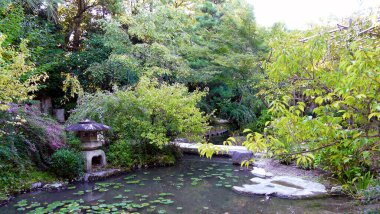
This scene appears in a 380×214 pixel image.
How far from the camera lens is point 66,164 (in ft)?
21.2

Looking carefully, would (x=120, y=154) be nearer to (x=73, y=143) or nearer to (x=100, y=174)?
(x=100, y=174)

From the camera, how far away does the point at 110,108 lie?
8.11m

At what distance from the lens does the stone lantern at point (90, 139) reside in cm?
698

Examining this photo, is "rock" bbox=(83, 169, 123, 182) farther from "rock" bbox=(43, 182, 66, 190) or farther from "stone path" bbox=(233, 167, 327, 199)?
"stone path" bbox=(233, 167, 327, 199)

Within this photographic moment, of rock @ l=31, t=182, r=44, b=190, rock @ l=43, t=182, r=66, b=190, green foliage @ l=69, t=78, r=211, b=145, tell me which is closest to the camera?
rock @ l=31, t=182, r=44, b=190

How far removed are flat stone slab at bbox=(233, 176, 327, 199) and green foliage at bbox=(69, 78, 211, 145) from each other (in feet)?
7.95

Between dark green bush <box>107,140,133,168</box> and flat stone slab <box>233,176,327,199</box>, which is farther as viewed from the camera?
dark green bush <box>107,140,133,168</box>

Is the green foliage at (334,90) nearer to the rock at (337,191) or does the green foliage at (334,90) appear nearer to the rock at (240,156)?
the rock at (337,191)

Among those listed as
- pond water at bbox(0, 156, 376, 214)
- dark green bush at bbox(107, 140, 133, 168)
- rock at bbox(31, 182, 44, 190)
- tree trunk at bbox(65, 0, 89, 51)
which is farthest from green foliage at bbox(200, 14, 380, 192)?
tree trunk at bbox(65, 0, 89, 51)

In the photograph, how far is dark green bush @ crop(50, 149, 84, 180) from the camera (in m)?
6.40

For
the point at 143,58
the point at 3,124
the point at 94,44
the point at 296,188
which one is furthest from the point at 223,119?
the point at 3,124

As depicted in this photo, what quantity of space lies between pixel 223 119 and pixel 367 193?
9.83 m

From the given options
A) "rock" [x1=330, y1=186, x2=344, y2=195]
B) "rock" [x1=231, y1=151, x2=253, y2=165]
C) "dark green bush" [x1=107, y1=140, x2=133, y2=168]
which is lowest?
"rock" [x1=330, y1=186, x2=344, y2=195]

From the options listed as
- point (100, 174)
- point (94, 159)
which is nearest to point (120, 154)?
point (94, 159)
